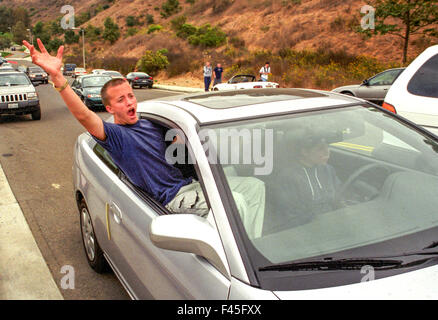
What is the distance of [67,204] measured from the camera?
18.3 ft

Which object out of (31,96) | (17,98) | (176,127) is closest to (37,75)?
(31,96)

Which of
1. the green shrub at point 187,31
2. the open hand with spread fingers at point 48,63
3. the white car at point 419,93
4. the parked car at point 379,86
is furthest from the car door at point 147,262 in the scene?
the green shrub at point 187,31

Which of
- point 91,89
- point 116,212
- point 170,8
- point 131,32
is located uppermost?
point 170,8

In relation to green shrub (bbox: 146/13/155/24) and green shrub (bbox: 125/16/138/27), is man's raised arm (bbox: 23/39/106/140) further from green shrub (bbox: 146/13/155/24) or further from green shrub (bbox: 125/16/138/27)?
green shrub (bbox: 125/16/138/27)

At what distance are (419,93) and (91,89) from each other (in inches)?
561

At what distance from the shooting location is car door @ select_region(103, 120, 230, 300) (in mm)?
1834

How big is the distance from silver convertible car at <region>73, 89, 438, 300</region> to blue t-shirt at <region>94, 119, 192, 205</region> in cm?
9

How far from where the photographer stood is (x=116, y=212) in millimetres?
2730

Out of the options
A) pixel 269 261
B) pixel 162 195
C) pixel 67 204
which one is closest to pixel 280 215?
pixel 269 261

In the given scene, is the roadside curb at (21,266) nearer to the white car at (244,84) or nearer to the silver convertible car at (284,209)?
the silver convertible car at (284,209)

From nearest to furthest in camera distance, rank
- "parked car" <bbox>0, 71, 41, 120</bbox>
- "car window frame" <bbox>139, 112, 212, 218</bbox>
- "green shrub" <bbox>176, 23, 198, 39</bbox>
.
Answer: "car window frame" <bbox>139, 112, 212, 218</bbox> < "parked car" <bbox>0, 71, 41, 120</bbox> < "green shrub" <bbox>176, 23, 198, 39</bbox>
